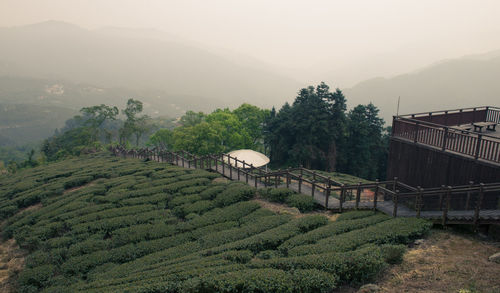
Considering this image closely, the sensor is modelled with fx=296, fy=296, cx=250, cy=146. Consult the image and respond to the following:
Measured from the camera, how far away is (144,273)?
847 centimetres

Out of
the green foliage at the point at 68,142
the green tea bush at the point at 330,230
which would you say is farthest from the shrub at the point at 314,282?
the green foliage at the point at 68,142

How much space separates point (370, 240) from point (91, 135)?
5186cm

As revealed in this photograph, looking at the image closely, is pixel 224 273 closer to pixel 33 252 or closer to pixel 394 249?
pixel 394 249

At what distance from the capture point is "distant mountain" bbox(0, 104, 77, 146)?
376 feet

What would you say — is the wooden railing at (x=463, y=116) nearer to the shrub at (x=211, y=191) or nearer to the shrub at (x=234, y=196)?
the shrub at (x=234, y=196)

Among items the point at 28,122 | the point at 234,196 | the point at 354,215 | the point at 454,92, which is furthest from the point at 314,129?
the point at 454,92

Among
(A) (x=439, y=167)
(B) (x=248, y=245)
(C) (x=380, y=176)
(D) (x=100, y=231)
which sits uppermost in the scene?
(A) (x=439, y=167)

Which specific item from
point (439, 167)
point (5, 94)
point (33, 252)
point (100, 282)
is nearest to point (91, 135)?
point (33, 252)

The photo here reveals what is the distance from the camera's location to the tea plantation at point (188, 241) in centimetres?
702

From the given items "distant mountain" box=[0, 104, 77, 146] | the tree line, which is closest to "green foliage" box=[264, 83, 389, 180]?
the tree line

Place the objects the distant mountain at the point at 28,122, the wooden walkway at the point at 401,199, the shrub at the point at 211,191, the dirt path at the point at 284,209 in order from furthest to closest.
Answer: the distant mountain at the point at 28,122 → the shrub at the point at 211,191 → the dirt path at the point at 284,209 → the wooden walkway at the point at 401,199

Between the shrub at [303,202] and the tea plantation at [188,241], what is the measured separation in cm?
142

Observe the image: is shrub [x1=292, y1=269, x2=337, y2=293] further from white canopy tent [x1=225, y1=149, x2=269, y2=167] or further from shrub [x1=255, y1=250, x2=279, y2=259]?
white canopy tent [x1=225, y1=149, x2=269, y2=167]

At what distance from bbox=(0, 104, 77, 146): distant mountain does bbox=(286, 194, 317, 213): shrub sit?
12903 centimetres
